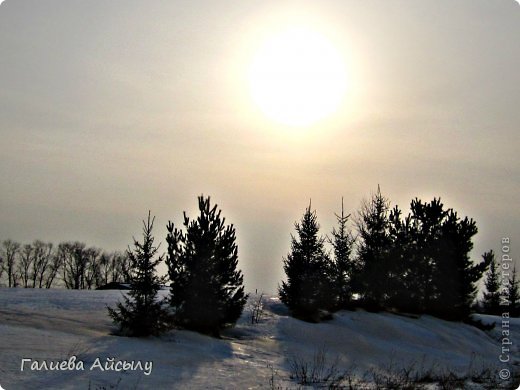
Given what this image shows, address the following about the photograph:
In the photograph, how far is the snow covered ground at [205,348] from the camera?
1270cm

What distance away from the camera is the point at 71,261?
89062mm

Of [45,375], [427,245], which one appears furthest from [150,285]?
[427,245]

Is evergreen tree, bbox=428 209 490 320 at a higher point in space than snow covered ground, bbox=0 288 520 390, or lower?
higher

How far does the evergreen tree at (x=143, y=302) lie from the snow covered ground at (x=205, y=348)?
653mm

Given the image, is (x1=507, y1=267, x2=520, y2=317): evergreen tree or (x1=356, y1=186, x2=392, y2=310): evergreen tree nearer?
(x1=356, y1=186, x2=392, y2=310): evergreen tree

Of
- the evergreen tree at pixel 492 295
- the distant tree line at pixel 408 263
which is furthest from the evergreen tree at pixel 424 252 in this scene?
the evergreen tree at pixel 492 295

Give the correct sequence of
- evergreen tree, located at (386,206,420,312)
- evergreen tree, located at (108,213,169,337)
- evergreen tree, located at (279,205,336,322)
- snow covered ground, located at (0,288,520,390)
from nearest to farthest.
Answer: snow covered ground, located at (0,288,520,390) → evergreen tree, located at (108,213,169,337) → evergreen tree, located at (279,205,336,322) → evergreen tree, located at (386,206,420,312)

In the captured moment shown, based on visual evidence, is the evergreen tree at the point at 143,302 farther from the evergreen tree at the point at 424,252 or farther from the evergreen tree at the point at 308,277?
the evergreen tree at the point at 424,252

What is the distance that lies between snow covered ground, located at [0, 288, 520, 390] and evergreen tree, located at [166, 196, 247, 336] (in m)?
1.24

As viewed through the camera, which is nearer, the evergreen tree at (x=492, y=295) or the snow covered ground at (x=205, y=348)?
the snow covered ground at (x=205, y=348)

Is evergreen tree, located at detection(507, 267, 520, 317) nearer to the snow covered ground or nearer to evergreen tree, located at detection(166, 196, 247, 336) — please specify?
the snow covered ground

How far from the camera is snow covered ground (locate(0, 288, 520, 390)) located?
1270cm

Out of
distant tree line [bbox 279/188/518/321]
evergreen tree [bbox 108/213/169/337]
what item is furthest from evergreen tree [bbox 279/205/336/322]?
evergreen tree [bbox 108/213/169/337]

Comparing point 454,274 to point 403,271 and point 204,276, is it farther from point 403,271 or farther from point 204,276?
point 204,276
